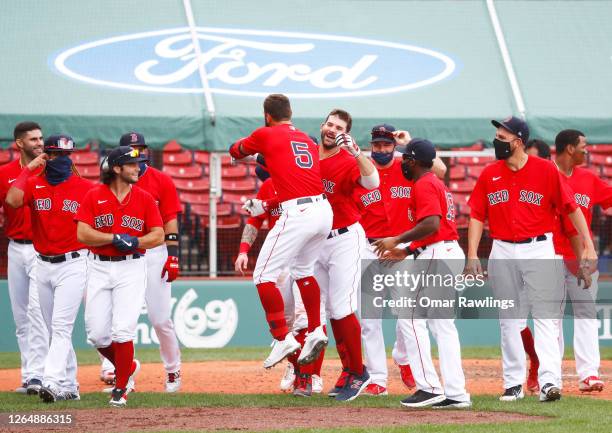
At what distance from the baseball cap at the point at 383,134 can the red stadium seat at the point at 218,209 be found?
5815 millimetres

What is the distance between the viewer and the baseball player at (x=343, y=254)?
8750 millimetres

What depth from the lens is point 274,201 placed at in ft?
31.0

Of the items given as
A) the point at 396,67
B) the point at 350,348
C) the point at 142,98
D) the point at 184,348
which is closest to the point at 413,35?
the point at 396,67

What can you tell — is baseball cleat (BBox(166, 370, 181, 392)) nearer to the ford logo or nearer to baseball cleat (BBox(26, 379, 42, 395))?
baseball cleat (BBox(26, 379, 42, 395))

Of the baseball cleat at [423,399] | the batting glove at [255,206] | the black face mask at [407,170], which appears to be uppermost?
the black face mask at [407,170]

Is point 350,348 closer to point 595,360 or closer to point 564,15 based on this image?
point 595,360

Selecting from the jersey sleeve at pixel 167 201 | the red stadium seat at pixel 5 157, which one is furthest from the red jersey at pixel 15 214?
the red stadium seat at pixel 5 157

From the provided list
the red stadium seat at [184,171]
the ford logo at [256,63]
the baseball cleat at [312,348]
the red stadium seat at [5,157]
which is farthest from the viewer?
the red stadium seat at [184,171]

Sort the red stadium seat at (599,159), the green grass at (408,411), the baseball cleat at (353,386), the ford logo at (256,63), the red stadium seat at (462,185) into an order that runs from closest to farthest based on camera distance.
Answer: the green grass at (408,411) < the baseball cleat at (353,386) < the ford logo at (256,63) < the red stadium seat at (462,185) < the red stadium seat at (599,159)

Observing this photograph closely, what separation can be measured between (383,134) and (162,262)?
213 cm

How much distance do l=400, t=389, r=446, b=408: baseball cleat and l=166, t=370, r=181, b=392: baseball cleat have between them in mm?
2269

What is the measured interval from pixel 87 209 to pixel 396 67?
7283 mm

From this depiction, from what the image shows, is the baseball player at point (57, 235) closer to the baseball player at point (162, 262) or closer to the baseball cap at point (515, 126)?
the baseball player at point (162, 262)

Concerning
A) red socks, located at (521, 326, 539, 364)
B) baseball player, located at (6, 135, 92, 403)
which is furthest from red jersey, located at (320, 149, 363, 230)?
baseball player, located at (6, 135, 92, 403)
